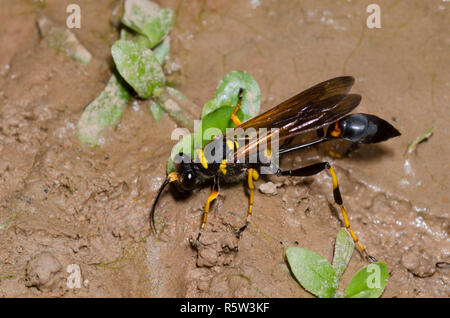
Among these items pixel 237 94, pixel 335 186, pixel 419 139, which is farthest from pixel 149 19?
pixel 419 139

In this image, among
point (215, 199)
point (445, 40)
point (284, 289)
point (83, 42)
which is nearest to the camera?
point (284, 289)

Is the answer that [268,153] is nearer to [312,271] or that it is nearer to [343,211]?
[343,211]

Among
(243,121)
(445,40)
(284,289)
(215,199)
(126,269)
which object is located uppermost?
(445,40)

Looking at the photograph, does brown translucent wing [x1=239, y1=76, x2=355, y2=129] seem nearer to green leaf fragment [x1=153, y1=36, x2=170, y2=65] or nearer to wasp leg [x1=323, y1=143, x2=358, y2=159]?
wasp leg [x1=323, y1=143, x2=358, y2=159]

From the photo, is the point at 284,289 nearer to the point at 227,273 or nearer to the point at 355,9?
the point at 227,273

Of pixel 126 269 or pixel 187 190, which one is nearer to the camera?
pixel 126 269

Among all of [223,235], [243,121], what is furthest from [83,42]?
[223,235]

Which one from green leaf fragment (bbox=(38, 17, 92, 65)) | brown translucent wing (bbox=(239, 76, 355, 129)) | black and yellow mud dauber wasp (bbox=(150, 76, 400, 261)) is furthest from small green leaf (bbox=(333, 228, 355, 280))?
green leaf fragment (bbox=(38, 17, 92, 65))
